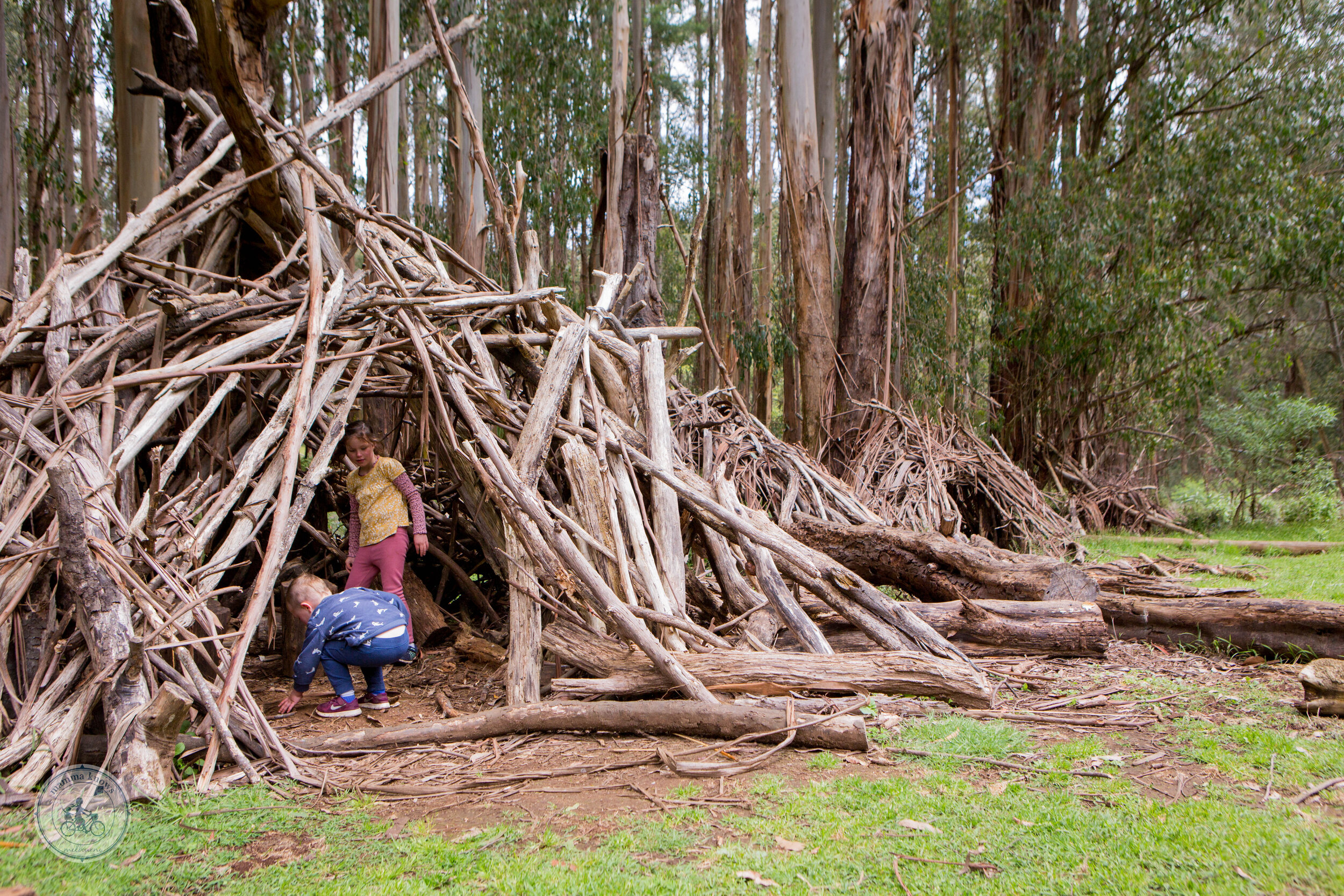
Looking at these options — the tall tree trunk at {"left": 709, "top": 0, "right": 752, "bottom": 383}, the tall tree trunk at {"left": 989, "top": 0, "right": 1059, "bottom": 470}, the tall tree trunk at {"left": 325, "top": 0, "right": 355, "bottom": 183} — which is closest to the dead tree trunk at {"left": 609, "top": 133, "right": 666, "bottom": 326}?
the tall tree trunk at {"left": 989, "top": 0, "right": 1059, "bottom": 470}

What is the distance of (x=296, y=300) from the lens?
4.93 meters

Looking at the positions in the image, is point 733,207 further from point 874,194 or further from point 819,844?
point 819,844

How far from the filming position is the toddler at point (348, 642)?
13.5 ft

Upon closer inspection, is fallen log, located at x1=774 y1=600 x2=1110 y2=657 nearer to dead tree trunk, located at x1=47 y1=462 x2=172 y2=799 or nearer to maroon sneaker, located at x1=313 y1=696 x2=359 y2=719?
maroon sneaker, located at x1=313 y1=696 x2=359 y2=719

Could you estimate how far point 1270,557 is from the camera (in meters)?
8.73

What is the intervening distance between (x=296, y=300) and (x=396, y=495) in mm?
1217

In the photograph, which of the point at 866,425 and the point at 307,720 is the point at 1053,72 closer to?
the point at 866,425

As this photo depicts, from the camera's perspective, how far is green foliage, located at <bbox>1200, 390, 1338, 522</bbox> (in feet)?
39.6

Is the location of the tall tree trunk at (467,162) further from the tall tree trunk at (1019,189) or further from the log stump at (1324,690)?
the log stump at (1324,690)

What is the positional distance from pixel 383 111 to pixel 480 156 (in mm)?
6369

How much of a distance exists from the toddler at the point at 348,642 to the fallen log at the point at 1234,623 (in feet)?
13.2

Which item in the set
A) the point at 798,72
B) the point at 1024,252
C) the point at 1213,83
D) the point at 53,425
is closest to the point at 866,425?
the point at 1024,252

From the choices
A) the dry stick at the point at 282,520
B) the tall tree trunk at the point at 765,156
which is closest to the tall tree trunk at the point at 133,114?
the dry stick at the point at 282,520

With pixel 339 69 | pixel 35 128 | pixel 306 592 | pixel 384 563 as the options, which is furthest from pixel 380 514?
pixel 35 128
